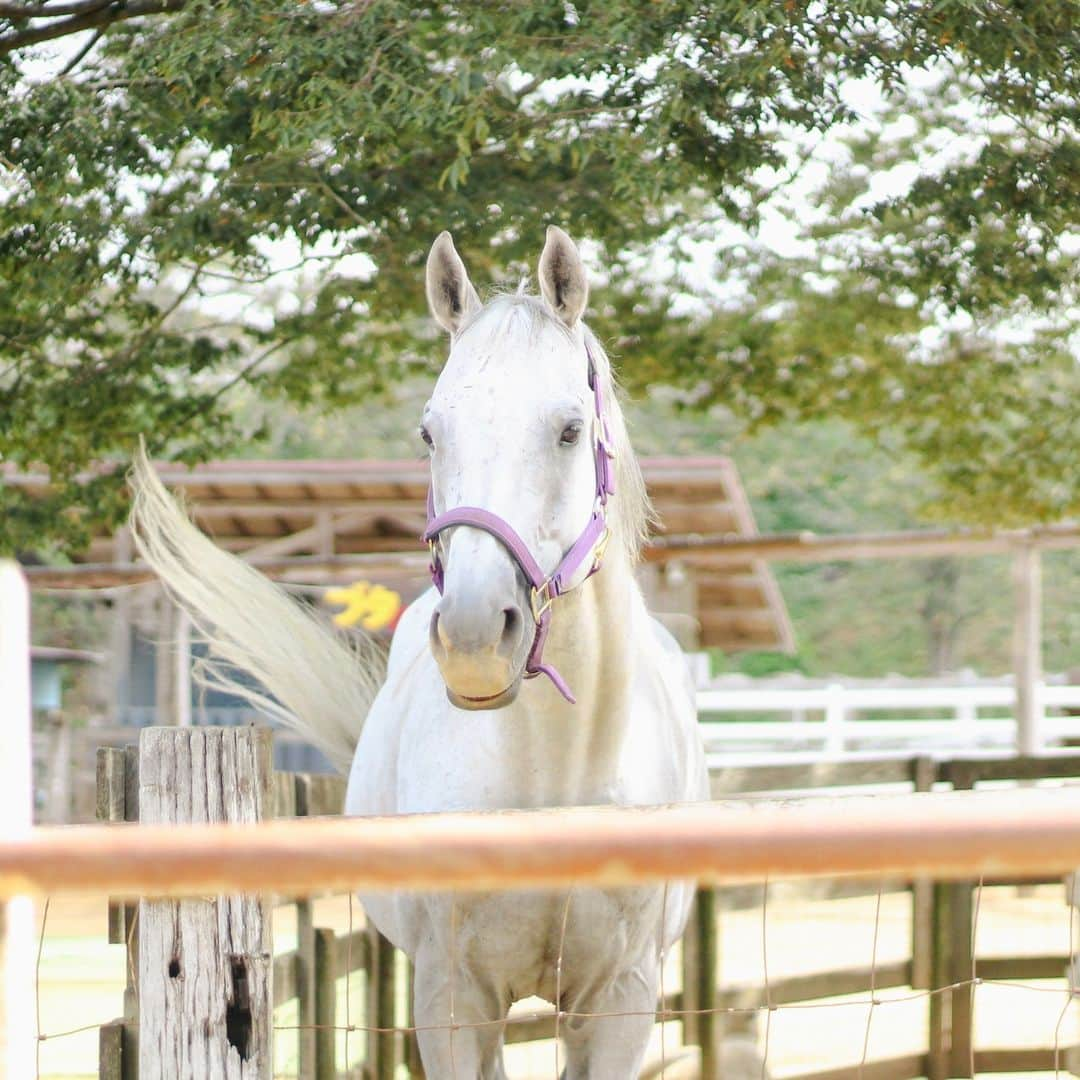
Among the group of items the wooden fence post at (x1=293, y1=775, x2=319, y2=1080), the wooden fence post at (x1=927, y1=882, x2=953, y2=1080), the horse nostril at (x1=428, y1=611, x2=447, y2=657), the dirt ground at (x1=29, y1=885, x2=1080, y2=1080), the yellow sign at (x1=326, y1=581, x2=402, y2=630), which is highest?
the yellow sign at (x1=326, y1=581, x2=402, y2=630)

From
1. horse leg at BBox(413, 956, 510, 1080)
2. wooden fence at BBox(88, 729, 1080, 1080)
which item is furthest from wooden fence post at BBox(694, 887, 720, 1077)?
horse leg at BBox(413, 956, 510, 1080)

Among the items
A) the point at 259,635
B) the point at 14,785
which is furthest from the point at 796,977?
the point at 14,785

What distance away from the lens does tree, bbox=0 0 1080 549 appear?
3635 millimetres

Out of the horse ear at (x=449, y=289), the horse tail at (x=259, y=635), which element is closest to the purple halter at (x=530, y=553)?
the horse ear at (x=449, y=289)

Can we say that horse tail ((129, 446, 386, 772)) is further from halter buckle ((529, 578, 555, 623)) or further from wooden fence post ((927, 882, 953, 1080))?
wooden fence post ((927, 882, 953, 1080))

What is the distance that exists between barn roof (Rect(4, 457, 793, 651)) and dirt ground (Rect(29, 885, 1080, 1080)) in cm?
251

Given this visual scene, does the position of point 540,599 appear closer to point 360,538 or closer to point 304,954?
point 304,954

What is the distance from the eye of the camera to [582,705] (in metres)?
2.77

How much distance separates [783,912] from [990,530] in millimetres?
2924

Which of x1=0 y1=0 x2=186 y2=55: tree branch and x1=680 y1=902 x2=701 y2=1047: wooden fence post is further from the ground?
x1=0 y1=0 x2=186 y2=55: tree branch

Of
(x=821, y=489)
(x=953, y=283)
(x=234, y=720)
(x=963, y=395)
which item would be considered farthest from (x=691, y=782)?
(x=821, y=489)

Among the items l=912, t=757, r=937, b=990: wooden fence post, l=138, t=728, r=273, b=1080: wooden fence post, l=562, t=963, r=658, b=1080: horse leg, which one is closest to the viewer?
l=138, t=728, r=273, b=1080: wooden fence post

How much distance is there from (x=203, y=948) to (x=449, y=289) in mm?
1459

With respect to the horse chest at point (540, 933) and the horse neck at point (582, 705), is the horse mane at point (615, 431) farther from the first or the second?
the horse chest at point (540, 933)
